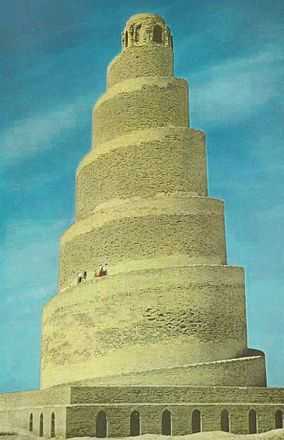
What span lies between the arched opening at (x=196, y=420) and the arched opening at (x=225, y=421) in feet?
2.42

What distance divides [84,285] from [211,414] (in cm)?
660

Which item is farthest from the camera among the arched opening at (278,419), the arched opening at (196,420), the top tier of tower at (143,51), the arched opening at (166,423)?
the top tier of tower at (143,51)

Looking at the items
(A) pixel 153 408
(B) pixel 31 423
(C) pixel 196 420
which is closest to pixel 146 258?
(A) pixel 153 408

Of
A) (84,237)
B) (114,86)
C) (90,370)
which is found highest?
(114,86)

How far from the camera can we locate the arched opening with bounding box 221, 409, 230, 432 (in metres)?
20.2

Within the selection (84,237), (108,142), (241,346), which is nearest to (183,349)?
(241,346)

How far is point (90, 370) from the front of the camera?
22.7 m

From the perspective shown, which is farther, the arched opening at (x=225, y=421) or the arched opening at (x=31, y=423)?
the arched opening at (x=31, y=423)

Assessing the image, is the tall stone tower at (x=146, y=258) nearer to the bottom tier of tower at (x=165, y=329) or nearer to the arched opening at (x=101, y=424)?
the bottom tier of tower at (x=165, y=329)

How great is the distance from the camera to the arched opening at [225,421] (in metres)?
20.2

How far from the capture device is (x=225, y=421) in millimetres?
20266

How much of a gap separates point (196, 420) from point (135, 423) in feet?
6.31

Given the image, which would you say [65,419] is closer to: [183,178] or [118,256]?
[118,256]

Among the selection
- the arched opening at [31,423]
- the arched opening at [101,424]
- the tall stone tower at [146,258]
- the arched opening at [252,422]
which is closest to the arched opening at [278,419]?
the arched opening at [252,422]
